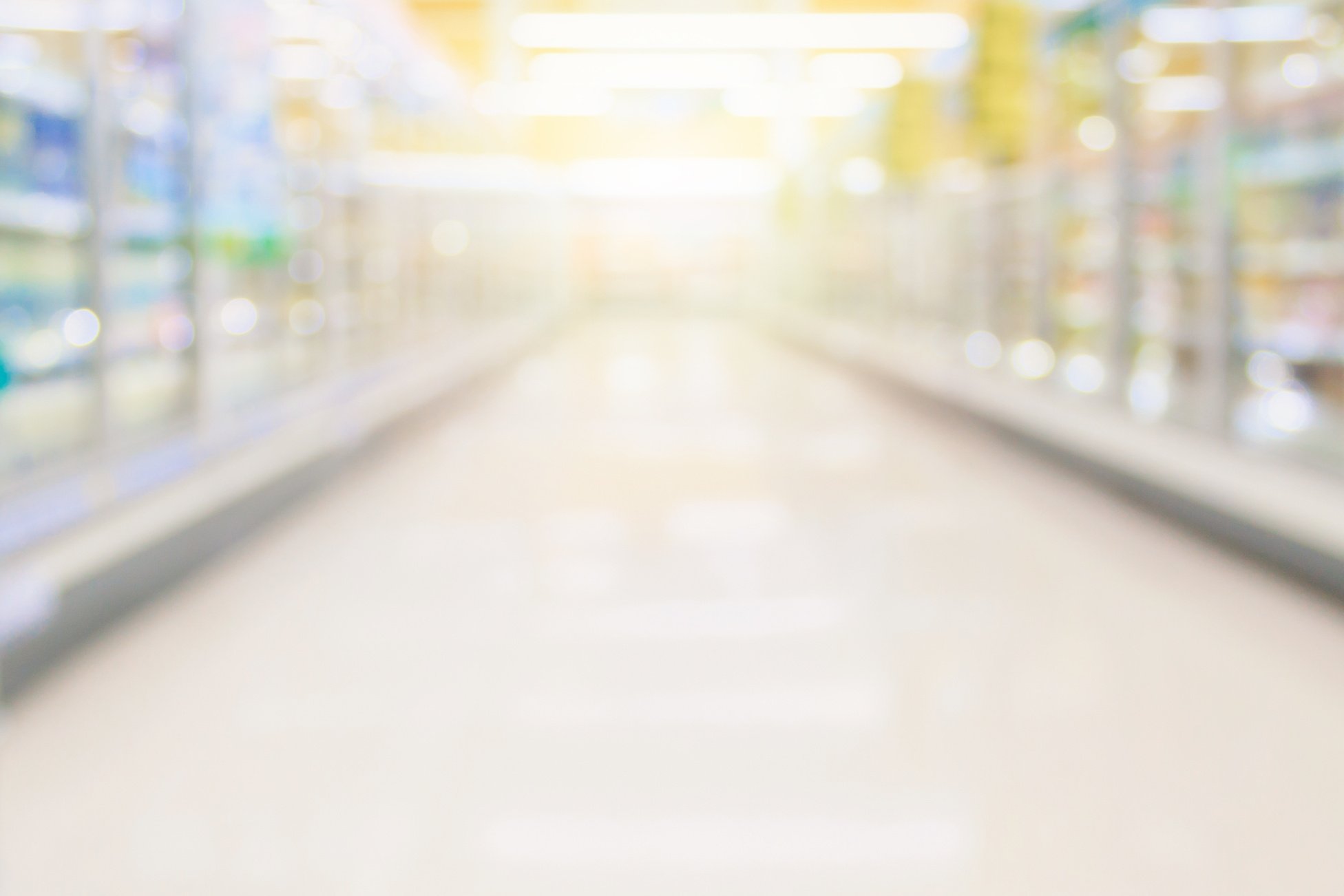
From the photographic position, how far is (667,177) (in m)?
24.7

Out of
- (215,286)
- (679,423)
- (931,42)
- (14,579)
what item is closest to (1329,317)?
(679,423)

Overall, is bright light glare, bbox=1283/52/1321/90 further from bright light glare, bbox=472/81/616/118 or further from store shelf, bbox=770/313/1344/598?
bright light glare, bbox=472/81/616/118

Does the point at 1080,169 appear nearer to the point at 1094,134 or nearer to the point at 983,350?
the point at 1094,134

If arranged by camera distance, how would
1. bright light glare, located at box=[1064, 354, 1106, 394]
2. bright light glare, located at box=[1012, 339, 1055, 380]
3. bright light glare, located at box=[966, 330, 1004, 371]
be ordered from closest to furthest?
bright light glare, located at box=[1064, 354, 1106, 394] < bright light glare, located at box=[1012, 339, 1055, 380] < bright light glare, located at box=[966, 330, 1004, 371]

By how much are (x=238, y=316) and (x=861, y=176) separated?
7.62 metres

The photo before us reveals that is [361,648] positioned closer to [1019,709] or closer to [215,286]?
[1019,709]

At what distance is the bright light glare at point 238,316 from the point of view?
5.77 m

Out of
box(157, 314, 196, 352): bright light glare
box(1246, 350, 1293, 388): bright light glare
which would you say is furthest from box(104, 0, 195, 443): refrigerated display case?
box(1246, 350, 1293, 388): bright light glare

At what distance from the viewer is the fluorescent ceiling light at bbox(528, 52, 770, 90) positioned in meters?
20.2

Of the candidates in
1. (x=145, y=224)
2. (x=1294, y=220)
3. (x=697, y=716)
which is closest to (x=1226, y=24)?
(x=697, y=716)

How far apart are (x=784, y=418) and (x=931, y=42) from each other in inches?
518

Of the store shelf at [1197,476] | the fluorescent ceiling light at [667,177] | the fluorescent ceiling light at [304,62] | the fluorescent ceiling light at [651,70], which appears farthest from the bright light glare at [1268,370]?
the fluorescent ceiling light at [667,177]

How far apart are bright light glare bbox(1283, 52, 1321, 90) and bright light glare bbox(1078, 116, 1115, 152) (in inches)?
33.9

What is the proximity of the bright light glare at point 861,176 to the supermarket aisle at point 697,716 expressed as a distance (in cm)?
735
